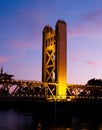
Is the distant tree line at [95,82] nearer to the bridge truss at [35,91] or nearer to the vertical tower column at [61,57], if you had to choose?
the bridge truss at [35,91]

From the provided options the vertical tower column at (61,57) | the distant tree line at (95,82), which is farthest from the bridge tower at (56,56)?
the distant tree line at (95,82)

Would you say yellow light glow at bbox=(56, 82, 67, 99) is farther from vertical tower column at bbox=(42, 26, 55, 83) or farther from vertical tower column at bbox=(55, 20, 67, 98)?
vertical tower column at bbox=(42, 26, 55, 83)

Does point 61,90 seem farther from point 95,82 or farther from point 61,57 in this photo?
point 95,82

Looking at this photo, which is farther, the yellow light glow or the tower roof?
the tower roof

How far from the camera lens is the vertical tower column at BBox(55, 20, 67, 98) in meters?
72.8

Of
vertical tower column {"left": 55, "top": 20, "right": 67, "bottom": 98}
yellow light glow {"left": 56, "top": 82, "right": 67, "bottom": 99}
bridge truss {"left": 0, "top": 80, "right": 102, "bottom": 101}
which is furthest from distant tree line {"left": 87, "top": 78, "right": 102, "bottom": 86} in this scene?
yellow light glow {"left": 56, "top": 82, "right": 67, "bottom": 99}

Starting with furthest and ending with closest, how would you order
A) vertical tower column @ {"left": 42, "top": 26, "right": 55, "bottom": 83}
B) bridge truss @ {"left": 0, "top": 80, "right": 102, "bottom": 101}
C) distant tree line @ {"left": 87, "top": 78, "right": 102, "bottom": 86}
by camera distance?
distant tree line @ {"left": 87, "top": 78, "right": 102, "bottom": 86} → vertical tower column @ {"left": 42, "top": 26, "right": 55, "bottom": 83} → bridge truss @ {"left": 0, "top": 80, "right": 102, "bottom": 101}

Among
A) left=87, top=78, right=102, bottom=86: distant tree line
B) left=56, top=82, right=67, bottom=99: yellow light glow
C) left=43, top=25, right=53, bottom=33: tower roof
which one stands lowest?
left=56, top=82, right=67, bottom=99: yellow light glow

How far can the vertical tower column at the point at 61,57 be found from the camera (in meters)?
A: 72.8

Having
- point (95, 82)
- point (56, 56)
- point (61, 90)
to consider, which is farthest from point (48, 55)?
point (95, 82)

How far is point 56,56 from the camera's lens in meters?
74.4

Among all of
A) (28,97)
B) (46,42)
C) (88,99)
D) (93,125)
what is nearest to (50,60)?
(46,42)

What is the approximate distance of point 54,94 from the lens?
74062 millimetres

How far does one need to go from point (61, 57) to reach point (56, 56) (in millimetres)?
1000
